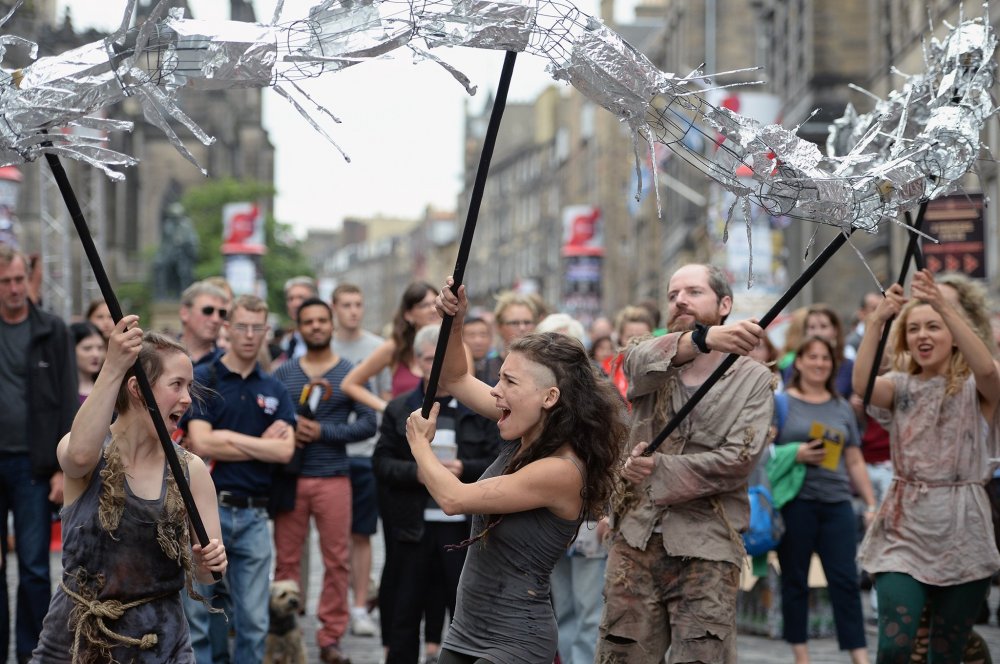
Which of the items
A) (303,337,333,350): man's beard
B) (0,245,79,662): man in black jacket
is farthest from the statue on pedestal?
(0,245,79,662): man in black jacket

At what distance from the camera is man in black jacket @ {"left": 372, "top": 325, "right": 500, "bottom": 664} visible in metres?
7.64

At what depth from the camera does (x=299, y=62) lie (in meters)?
4.19

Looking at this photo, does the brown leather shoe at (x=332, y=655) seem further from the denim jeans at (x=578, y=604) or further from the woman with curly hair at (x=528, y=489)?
the woman with curly hair at (x=528, y=489)

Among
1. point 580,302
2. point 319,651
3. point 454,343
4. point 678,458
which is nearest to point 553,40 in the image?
point 454,343

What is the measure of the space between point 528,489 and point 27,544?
4029mm

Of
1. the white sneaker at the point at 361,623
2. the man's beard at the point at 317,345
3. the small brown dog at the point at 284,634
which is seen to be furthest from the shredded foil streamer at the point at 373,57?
the white sneaker at the point at 361,623

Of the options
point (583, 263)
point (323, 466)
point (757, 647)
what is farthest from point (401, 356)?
point (583, 263)

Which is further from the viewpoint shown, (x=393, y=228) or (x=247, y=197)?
Result: (x=393, y=228)

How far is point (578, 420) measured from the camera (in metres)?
4.67

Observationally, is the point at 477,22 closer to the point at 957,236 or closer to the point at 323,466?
the point at 323,466

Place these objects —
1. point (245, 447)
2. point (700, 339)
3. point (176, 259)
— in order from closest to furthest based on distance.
Result: point (700, 339) → point (245, 447) → point (176, 259)

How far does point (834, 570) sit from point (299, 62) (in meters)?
5.22

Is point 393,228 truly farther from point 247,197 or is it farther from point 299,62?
point 299,62

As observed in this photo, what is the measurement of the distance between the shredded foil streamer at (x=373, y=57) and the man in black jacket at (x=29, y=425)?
3.46m
